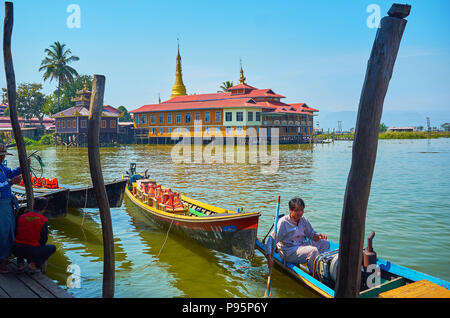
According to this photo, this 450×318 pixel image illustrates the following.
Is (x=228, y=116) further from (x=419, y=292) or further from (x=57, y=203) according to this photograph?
(x=419, y=292)

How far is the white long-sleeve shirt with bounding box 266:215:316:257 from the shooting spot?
20.8 feet

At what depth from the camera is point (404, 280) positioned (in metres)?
5.27

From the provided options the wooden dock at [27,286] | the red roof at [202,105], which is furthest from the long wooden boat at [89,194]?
the red roof at [202,105]

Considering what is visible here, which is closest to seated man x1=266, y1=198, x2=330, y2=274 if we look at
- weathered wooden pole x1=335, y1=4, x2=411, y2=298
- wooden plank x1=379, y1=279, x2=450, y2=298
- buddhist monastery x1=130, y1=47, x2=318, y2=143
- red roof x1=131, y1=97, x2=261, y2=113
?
wooden plank x1=379, y1=279, x2=450, y2=298

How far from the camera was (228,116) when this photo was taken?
2004 inches

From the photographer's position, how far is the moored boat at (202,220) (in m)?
7.11

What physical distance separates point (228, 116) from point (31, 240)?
46161 mm

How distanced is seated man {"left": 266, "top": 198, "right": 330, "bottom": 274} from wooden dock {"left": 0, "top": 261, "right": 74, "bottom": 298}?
10.1 feet

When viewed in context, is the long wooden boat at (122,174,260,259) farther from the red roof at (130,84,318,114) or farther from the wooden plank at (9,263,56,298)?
the red roof at (130,84,318,114)

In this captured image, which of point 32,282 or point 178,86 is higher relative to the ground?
point 178,86

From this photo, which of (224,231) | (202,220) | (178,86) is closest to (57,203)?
(202,220)
